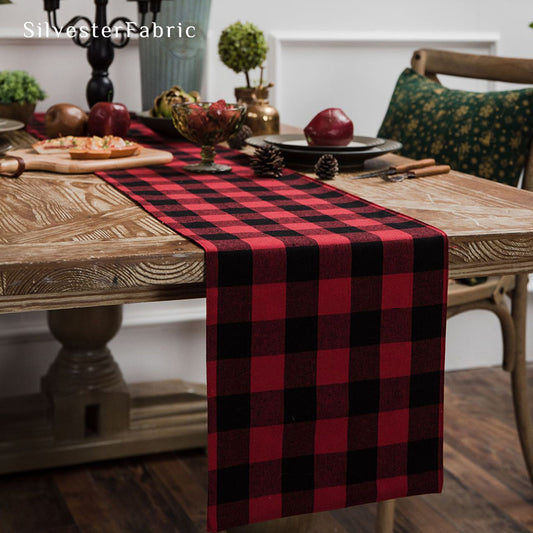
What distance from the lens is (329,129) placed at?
153 cm

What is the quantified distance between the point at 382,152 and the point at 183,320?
3.89 feet

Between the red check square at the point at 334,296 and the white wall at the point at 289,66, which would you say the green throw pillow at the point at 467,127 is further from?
the red check square at the point at 334,296

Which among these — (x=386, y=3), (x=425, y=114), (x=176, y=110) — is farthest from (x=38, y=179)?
(x=386, y=3)

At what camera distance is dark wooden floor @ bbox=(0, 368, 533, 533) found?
1.83m

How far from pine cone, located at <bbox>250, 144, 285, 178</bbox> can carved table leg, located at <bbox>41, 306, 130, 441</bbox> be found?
2.67 feet

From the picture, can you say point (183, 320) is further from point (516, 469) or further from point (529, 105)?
point (529, 105)

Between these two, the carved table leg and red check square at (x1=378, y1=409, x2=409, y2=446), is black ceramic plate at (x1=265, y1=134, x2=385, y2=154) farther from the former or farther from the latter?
the carved table leg

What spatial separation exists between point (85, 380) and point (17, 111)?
680 mm

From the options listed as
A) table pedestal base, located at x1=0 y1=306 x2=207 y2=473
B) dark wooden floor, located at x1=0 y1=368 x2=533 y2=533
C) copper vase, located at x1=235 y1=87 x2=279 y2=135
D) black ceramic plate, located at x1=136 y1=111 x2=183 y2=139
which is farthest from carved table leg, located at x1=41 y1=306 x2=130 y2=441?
copper vase, located at x1=235 y1=87 x2=279 y2=135

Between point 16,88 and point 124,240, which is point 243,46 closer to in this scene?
point 16,88

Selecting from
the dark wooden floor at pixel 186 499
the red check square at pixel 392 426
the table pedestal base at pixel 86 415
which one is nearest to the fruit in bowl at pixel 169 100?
the table pedestal base at pixel 86 415

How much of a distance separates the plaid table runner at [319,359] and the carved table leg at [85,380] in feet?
3.51

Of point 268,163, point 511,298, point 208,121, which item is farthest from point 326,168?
point 511,298

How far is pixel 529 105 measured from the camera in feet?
5.73
